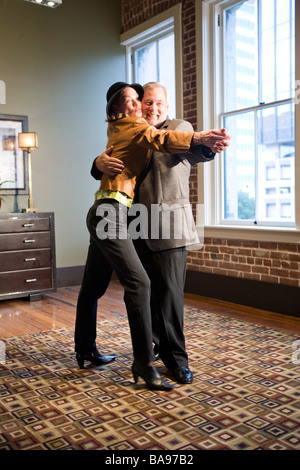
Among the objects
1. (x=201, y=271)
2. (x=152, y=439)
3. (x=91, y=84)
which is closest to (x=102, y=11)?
(x=91, y=84)

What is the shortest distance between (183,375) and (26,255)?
312 cm

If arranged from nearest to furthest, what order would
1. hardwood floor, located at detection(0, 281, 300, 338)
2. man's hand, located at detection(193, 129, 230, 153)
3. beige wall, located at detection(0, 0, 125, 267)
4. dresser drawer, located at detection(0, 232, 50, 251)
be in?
man's hand, located at detection(193, 129, 230, 153) < hardwood floor, located at detection(0, 281, 300, 338) < dresser drawer, located at detection(0, 232, 50, 251) < beige wall, located at detection(0, 0, 125, 267)

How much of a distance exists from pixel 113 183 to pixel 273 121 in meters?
2.58

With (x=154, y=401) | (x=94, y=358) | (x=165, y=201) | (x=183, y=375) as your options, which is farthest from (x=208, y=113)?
(x=154, y=401)

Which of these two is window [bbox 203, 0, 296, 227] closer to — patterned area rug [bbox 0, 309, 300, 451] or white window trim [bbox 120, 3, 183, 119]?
white window trim [bbox 120, 3, 183, 119]

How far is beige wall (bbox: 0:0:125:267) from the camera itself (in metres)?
5.98

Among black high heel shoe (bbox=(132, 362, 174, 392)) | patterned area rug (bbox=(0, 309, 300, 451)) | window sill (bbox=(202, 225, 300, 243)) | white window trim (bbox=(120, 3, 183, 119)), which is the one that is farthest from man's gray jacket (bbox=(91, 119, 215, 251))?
white window trim (bbox=(120, 3, 183, 119))

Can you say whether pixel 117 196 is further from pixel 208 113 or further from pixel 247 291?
pixel 208 113

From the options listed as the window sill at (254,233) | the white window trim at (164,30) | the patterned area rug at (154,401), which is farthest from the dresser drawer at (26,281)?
the white window trim at (164,30)

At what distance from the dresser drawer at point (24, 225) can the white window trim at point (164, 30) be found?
202 cm

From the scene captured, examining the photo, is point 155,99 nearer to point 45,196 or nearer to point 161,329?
point 161,329

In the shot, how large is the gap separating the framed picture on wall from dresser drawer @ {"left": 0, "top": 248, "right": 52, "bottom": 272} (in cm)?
90

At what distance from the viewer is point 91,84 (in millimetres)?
6590

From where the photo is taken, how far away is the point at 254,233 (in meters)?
4.80
